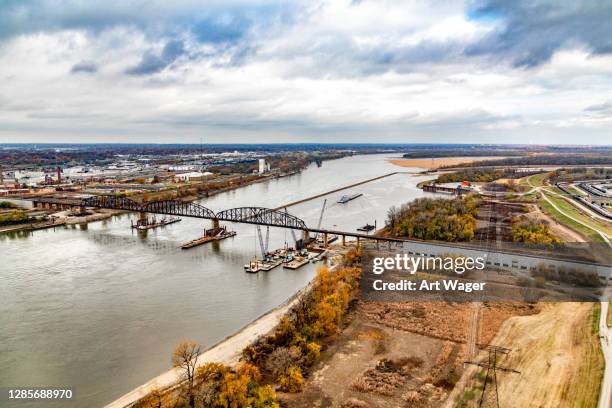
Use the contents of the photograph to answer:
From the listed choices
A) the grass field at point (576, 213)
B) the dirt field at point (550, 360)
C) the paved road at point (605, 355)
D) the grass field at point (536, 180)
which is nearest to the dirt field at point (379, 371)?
the dirt field at point (550, 360)

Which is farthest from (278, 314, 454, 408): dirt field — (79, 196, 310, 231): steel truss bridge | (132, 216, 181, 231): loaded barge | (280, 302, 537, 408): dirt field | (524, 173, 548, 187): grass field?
(524, 173, 548, 187): grass field

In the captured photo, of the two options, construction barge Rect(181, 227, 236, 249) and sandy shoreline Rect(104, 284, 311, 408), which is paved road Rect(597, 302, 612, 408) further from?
construction barge Rect(181, 227, 236, 249)

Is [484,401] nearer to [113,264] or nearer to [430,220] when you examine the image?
[430,220]

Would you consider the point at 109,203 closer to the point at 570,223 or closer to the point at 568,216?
the point at 570,223

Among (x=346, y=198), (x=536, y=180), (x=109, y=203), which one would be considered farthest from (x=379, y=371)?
(x=536, y=180)

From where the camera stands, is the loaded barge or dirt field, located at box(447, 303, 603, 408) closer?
dirt field, located at box(447, 303, 603, 408)

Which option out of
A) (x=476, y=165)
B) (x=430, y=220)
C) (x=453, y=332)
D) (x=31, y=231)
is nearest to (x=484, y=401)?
(x=453, y=332)
